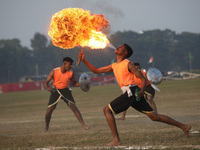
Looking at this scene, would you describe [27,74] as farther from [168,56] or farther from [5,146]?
[5,146]

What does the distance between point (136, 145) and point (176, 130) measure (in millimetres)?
1902

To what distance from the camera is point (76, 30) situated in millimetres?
8188

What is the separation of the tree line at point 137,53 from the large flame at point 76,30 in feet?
273

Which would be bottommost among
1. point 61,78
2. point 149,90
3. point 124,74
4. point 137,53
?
point 137,53

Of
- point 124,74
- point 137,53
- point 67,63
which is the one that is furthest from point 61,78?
point 137,53

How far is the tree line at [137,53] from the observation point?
350 ft

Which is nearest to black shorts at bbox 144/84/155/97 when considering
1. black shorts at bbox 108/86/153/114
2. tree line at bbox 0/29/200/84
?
black shorts at bbox 108/86/153/114

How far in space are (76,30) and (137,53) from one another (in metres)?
116

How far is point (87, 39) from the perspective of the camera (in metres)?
8.34

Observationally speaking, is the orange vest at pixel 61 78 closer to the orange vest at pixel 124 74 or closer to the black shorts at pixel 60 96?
the black shorts at pixel 60 96

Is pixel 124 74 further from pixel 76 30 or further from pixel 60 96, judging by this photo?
pixel 60 96

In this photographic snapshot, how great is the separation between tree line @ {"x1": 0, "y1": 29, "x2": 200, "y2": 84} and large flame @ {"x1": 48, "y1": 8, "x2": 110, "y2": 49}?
273 ft

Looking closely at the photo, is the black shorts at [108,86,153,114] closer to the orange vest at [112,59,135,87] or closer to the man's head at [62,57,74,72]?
the orange vest at [112,59,135,87]

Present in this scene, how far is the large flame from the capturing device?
8255 millimetres
